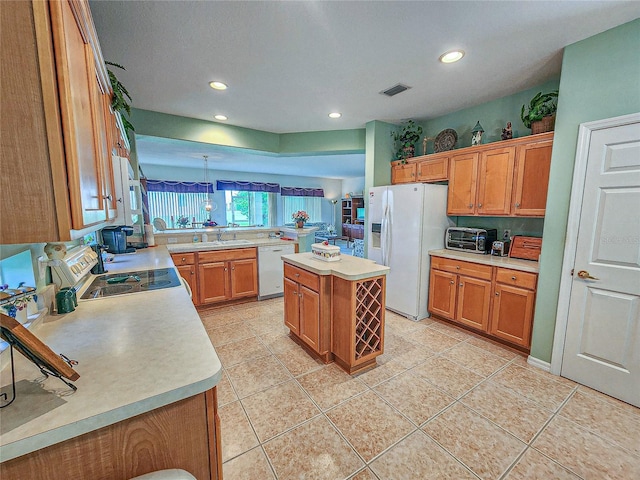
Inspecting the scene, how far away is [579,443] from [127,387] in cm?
237

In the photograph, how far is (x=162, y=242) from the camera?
12.1 feet

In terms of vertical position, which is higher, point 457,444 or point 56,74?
point 56,74

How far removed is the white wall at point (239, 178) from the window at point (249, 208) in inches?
8.8

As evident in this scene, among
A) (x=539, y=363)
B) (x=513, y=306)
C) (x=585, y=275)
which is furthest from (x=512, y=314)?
(x=585, y=275)

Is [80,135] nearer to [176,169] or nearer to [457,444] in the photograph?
[457,444]

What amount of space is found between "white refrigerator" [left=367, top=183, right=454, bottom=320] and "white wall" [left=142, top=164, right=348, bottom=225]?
19.3ft

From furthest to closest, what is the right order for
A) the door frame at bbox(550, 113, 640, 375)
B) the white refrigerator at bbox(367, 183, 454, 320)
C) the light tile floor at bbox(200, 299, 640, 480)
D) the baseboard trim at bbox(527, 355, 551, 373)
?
the white refrigerator at bbox(367, 183, 454, 320) < the baseboard trim at bbox(527, 355, 551, 373) < the door frame at bbox(550, 113, 640, 375) < the light tile floor at bbox(200, 299, 640, 480)

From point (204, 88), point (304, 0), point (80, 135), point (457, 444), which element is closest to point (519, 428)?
point (457, 444)

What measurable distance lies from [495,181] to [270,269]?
3.04 m

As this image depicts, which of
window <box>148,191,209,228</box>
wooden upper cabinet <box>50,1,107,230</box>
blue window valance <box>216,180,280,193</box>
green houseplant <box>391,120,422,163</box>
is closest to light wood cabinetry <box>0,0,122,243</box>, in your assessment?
wooden upper cabinet <box>50,1,107,230</box>

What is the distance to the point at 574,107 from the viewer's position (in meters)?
2.00

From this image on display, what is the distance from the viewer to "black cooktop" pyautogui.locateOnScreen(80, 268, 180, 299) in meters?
1.67

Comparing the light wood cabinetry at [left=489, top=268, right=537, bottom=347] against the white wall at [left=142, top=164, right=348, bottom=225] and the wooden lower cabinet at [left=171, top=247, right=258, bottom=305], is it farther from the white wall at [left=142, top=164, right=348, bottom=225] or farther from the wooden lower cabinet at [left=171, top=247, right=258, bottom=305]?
the white wall at [left=142, top=164, right=348, bottom=225]

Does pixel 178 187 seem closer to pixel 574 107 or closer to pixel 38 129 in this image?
pixel 38 129
